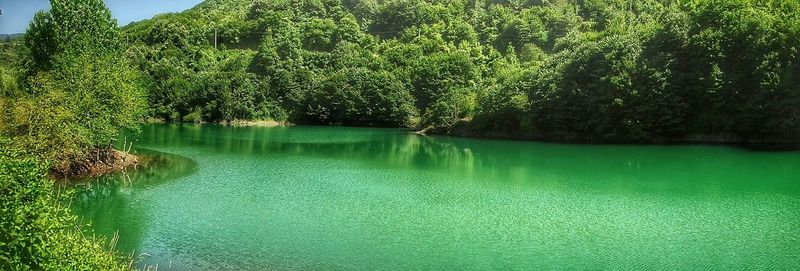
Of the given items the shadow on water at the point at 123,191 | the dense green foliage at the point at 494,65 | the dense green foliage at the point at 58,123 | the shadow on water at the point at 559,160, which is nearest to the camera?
the dense green foliage at the point at 58,123

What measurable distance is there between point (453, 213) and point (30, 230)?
50.6ft

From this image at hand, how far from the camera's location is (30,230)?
7859 millimetres

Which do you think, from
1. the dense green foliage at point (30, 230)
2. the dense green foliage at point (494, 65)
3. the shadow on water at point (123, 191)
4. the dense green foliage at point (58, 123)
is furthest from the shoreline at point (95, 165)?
the dense green foliage at point (494, 65)

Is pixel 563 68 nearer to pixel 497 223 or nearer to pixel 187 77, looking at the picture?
pixel 497 223

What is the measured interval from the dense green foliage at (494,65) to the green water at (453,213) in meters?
13.0

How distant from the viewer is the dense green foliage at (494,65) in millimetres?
50188

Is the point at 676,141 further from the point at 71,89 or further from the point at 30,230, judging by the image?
the point at 30,230

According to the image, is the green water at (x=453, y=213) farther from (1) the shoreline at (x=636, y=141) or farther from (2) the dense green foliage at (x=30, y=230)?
(1) the shoreline at (x=636, y=141)

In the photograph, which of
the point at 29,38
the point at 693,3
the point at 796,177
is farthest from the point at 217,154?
the point at 693,3

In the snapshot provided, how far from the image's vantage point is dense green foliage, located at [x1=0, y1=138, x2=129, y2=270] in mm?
7625

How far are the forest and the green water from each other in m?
3.65

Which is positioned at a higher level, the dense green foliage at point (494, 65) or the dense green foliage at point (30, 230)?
the dense green foliage at point (494, 65)

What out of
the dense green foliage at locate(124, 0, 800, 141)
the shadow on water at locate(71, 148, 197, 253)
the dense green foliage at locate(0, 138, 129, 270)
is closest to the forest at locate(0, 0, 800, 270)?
the dense green foliage at locate(0, 138, 129, 270)

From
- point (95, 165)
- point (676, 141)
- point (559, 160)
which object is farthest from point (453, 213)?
point (676, 141)
